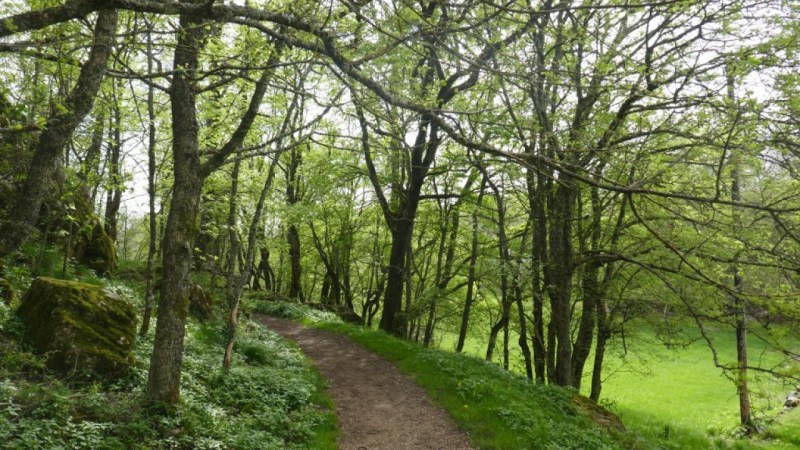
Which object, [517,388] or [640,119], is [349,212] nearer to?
[517,388]

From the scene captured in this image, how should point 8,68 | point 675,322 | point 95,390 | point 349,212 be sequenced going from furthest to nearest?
point 349,212 < point 8,68 < point 675,322 < point 95,390

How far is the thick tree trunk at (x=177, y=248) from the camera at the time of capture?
7297 millimetres

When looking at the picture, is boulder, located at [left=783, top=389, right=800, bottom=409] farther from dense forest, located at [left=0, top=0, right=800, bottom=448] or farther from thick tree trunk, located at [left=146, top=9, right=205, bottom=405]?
thick tree trunk, located at [left=146, top=9, right=205, bottom=405]

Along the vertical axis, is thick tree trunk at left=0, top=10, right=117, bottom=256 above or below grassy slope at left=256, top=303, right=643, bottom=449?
above

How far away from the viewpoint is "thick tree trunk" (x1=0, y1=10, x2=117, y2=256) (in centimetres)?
824

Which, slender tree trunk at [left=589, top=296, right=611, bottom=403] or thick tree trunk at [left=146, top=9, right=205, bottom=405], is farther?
slender tree trunk at [left=589, top=296, right=611, bottom=403]

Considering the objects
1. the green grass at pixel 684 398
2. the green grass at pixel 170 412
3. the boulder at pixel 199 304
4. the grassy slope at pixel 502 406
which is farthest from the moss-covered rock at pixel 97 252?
Answer: the green grass at pixel 684 398

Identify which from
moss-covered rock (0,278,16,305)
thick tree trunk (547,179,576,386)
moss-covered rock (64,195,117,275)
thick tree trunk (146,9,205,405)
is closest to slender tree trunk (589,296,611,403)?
thick tree trunk (547,179,576,386)

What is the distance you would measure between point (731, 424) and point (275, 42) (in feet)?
68.9

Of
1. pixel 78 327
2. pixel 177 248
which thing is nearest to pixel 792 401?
pixel 177 248

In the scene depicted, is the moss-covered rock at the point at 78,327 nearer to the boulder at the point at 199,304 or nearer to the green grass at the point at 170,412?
the green grass at the point at 170,412

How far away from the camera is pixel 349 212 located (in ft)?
94.3

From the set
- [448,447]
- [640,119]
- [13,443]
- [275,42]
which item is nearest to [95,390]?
[13,443]

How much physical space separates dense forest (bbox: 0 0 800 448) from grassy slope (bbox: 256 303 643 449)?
2.54 meters
